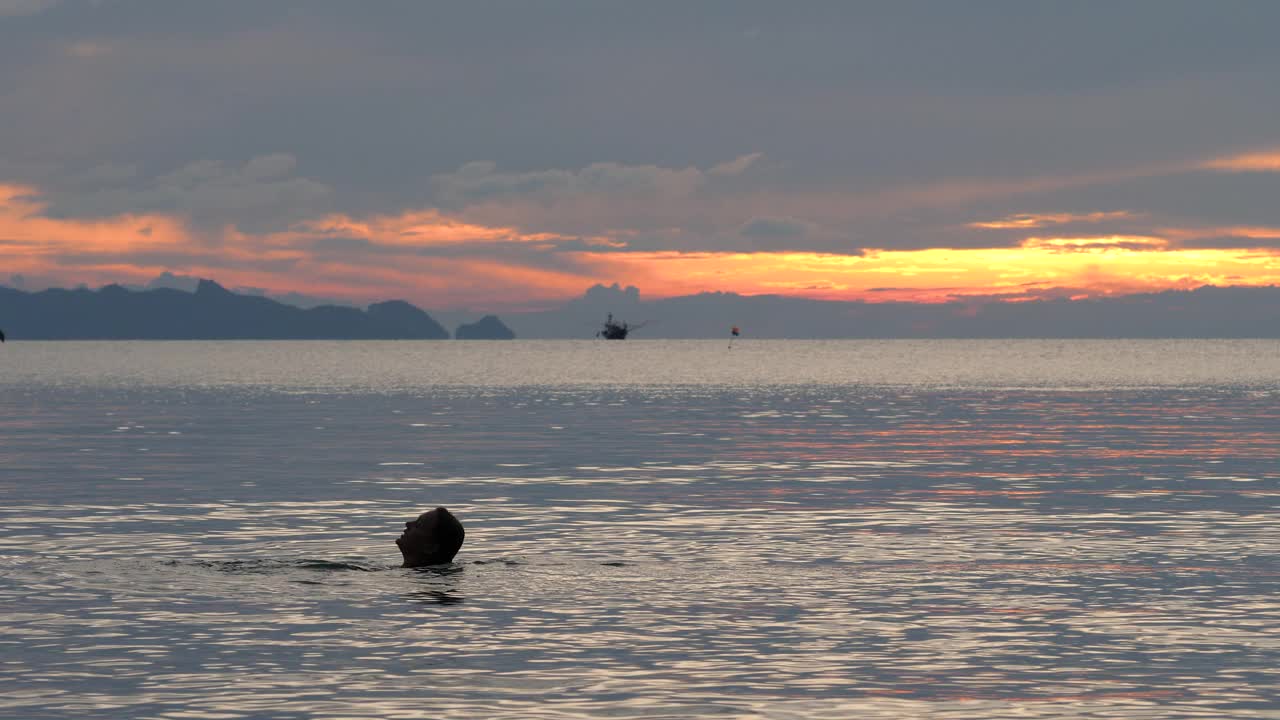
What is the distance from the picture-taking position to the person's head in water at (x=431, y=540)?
102 feet

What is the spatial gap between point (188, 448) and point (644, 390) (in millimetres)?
82339

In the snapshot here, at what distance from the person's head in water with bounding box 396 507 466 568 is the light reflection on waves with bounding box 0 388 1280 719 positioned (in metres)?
0.55

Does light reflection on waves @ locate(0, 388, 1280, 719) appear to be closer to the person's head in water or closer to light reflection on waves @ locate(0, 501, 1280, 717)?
light reflection on waves @ locate(0, 501, 1280, 717)

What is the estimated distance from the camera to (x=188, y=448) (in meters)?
69.6

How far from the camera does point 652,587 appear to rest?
29266mm

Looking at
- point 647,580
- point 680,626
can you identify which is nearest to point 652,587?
point 647,580

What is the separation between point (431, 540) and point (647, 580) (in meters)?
4.09

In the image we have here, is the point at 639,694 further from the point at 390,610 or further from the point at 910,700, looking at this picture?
the point at 390,610

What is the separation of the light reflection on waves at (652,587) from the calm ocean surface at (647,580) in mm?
101

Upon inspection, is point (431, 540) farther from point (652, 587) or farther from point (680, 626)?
point (680, 626)

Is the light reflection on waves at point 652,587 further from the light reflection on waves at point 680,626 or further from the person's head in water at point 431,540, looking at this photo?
the person's head in water at point 431,540

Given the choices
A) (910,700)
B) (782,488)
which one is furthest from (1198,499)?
(910,700)

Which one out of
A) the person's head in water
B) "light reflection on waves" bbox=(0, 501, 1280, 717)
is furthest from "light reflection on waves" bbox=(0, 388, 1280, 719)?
the person's head in water

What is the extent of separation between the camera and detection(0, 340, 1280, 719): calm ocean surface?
68.1 feet
